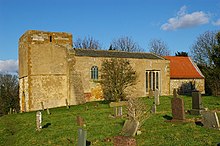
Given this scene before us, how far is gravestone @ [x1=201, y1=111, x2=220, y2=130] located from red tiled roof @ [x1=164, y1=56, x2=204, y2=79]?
22.2 meters

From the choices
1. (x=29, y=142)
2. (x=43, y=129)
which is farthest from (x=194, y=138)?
(x=43, y=129)

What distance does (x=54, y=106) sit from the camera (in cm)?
2600

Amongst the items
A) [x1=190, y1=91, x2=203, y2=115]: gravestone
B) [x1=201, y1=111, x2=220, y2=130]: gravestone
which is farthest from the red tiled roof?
[x1=201, y1=111, x2=220, y2=130]: gravestone

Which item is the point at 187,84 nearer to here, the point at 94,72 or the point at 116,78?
the point at 116,78

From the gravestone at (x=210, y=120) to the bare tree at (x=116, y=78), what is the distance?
45.9 feet

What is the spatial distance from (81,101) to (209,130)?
56.7 feet

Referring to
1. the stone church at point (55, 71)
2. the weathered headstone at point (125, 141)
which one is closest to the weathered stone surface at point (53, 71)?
the stone church at point (55, 71)

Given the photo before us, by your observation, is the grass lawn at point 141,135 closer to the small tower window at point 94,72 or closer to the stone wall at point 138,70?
the stone wall at point 138,70

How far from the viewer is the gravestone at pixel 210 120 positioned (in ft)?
33.7

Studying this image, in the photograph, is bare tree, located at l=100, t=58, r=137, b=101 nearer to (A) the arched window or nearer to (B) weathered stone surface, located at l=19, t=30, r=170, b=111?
(A) the arched window

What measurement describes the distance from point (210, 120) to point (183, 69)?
25.3 metres

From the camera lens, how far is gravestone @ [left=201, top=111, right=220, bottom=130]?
404 inches

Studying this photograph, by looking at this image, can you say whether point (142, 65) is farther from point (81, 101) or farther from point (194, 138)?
point (194, 138)

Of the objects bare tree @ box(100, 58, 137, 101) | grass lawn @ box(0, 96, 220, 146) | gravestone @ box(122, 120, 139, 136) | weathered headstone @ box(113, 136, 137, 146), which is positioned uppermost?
bare tree @ box(100, 58, 137, 101)
